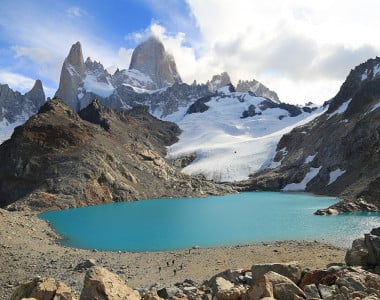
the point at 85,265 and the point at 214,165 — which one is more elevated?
the point at 214,165

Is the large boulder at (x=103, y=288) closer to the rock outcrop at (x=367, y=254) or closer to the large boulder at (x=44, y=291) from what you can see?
the large boulder at (x=44, y=291)

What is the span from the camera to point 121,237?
47.7m

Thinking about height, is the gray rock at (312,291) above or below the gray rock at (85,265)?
above

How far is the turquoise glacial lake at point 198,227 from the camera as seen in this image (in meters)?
42.8

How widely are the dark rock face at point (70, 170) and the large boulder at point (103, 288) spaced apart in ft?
225

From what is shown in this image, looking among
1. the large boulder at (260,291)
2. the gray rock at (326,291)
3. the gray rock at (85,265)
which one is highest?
the large boulder at (260,291)

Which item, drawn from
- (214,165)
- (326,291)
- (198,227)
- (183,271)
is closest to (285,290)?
(326,291)

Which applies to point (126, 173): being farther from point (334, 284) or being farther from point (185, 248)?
point (334, 284)

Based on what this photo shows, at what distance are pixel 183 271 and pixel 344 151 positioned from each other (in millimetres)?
84850

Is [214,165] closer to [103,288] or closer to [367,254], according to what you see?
[367,254]

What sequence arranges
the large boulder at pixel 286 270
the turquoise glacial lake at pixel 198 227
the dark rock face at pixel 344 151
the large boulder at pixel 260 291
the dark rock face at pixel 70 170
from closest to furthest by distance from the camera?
the large boulder at pixel 260 291 < the large boulder at pixel 286 270 < the turquoise glacial lake at pixel 198 227 < the dark rock face at pixel 344 151 < the dark rock face at pixel 70 170

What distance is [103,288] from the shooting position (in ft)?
42.7

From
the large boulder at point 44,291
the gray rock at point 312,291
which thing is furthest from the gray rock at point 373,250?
the large boulder at point 44,291

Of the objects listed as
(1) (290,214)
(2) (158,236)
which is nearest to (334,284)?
(2) (158,236)
